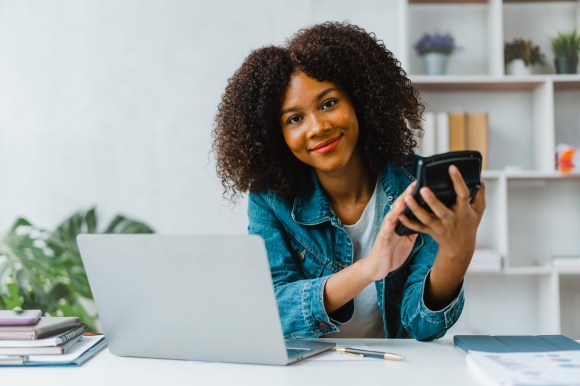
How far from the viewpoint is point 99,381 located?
3.45 ft

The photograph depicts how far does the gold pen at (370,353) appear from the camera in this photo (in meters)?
1.13

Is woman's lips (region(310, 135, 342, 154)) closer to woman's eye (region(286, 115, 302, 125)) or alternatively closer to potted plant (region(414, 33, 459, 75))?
woman's eye (region(286, 115, 302, 125))

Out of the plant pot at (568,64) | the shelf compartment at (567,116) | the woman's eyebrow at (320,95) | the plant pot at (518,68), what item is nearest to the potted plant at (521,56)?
the plant pot at (518,68)

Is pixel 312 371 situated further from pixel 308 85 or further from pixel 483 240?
pixel 483 240

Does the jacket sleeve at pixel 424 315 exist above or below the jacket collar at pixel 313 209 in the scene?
below

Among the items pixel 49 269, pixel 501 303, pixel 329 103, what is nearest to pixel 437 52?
pixel 501 303

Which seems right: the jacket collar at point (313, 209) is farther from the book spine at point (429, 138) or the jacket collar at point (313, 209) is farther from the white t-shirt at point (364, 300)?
the book spine at point (429, 138)

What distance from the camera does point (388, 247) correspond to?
48.6 inches

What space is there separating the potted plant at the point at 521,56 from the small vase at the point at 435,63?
0.28 m

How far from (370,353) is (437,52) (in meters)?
2.08

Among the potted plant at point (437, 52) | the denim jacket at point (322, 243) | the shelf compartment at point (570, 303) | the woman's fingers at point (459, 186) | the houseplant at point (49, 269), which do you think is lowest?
the shelf compartment at point (570, 303)

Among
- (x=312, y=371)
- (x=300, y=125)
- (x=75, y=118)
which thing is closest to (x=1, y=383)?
(x=312, y=371)

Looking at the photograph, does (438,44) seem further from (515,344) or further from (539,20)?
(515,344)

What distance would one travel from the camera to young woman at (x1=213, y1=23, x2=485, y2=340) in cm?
156
